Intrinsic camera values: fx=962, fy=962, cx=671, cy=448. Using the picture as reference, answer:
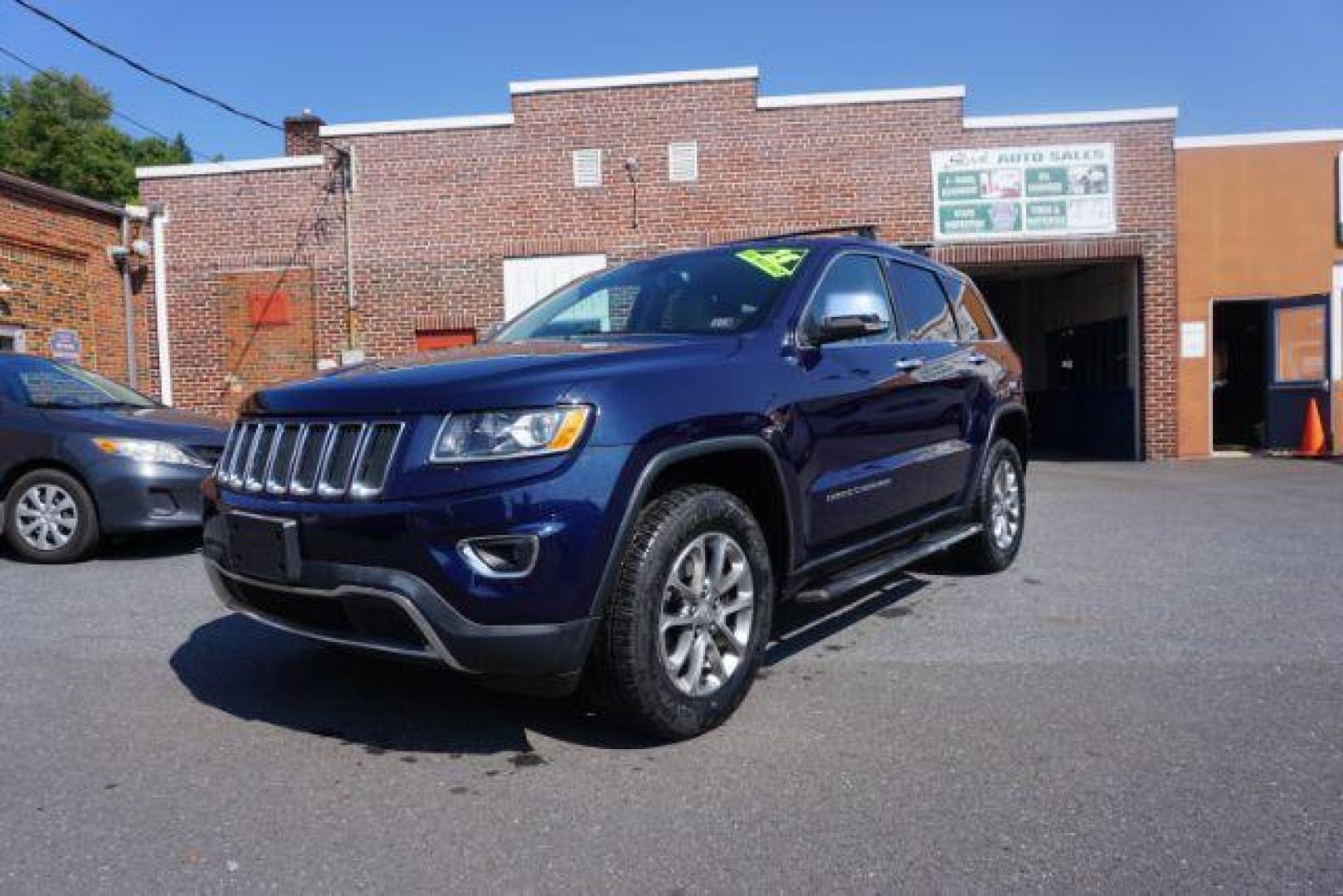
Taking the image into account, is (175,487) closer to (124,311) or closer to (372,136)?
(372,136)

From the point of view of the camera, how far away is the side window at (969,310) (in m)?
5.54

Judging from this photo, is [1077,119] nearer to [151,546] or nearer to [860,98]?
[860,98]

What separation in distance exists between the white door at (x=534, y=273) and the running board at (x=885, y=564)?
9519mm

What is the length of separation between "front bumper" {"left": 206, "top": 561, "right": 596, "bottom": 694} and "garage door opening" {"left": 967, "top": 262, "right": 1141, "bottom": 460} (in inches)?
515

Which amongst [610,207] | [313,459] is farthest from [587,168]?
[313,459]

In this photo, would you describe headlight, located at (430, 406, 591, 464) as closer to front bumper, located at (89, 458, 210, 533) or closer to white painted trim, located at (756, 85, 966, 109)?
front bumper, located at (89, 458, 210, 533)

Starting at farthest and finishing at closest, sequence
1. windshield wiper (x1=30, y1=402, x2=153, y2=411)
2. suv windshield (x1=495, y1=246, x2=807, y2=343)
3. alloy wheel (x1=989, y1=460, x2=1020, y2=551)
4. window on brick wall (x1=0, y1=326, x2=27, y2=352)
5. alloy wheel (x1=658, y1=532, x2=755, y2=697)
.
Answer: window on brick wall (x1=0, y1=326, x2=27, y2=352), windshield wiper (x1=30, y1=402, x2=153, y2=411), alloy wheel (x1=989, y1=460, x2=1020, y2=551), suv windshield (x1=495, y1=246, x2=807, y2=343), alloy wheel (x1=658, y1=532, x2=755, y2=697)

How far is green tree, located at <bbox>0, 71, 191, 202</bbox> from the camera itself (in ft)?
132

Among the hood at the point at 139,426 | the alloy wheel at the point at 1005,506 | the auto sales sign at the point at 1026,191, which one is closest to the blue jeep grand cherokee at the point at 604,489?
the alloy wheel at the point at 1005,506

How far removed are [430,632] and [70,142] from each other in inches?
1870

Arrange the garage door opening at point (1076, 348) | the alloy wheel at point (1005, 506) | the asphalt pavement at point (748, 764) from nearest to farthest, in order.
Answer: the asphalt pavement at point (748, 764) → the alloy wheel at point (1005, 506) → the garage door opening at point (1076, 348)

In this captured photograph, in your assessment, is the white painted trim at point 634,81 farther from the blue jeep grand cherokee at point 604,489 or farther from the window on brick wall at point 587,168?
the blue jeep grand cherokee at point 604,489

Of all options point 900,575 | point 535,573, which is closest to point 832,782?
point 535,573

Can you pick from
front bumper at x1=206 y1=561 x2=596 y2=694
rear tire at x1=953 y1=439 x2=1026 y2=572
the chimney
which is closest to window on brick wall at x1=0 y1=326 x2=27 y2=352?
the chimney
